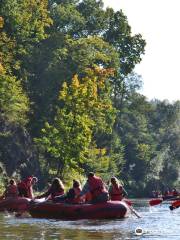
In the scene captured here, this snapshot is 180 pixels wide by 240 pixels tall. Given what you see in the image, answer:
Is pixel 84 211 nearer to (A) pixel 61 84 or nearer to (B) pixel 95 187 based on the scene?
(B) pixel 95 187

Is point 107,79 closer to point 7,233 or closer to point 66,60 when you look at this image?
point 66,60

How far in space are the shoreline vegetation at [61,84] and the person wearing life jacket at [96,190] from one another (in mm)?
25341

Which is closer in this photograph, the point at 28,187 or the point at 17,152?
the point at 28,187

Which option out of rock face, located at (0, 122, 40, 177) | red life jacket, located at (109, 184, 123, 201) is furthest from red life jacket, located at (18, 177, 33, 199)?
rock face, located at (0, 122, 40, 177)

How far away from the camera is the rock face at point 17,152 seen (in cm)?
5959

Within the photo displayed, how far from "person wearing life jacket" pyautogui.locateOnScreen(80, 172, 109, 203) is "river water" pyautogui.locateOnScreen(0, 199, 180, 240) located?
3.60 ft

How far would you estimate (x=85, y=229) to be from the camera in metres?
23.7

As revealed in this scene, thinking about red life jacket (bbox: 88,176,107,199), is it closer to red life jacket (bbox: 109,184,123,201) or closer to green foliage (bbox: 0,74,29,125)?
red life jacket (bbox: 109,184,123,201)

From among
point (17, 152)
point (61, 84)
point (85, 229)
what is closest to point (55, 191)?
point (85, 229)

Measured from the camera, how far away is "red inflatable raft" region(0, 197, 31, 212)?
112 feet

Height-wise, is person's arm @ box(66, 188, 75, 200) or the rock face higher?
the rock face

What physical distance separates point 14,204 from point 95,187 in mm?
7751

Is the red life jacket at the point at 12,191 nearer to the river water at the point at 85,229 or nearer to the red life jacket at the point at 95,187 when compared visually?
the river water at the point at 85,229

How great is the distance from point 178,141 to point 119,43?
3715 centimetres
